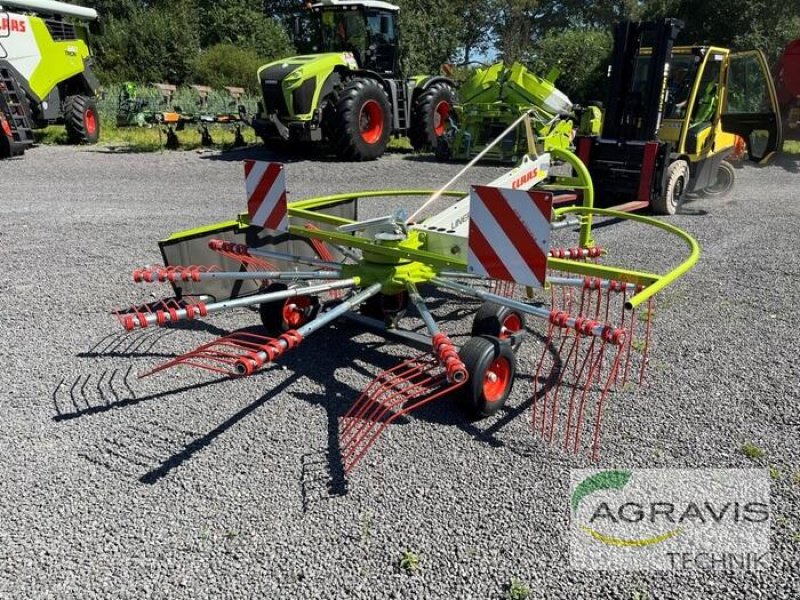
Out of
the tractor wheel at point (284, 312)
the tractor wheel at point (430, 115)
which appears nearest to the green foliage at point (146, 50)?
the tractor wheel at point (430, 115)

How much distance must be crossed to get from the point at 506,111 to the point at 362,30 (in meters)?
3.04

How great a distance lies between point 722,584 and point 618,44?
690 centimetres

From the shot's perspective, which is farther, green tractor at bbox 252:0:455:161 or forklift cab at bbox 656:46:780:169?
green tractor at bbox 252:0:455:161

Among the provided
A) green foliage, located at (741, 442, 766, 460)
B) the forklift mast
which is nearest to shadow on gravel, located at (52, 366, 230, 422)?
green foliage, located at (741, 442, 766, 460)

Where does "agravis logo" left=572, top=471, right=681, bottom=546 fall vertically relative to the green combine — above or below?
below

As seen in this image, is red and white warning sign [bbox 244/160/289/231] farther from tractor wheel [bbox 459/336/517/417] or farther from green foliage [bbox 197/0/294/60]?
green foliage [bbox 197/0/294/60]

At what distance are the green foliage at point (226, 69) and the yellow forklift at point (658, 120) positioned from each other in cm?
2006

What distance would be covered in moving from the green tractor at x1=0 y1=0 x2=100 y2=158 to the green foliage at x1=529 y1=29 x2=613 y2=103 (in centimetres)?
1374

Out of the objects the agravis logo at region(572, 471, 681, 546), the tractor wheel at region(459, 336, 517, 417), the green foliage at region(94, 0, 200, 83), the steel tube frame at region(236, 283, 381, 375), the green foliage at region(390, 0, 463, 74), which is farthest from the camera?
the green foliage at region(390, 0, 463, 74)

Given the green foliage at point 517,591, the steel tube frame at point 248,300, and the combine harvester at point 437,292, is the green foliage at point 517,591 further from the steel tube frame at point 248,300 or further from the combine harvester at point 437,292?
the steel tube frame at point 248,300

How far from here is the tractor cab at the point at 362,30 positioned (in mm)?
11539

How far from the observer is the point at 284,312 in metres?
3.96

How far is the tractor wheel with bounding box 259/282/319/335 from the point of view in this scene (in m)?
3.93

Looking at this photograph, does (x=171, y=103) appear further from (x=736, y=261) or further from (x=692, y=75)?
(x=736, y=261)
